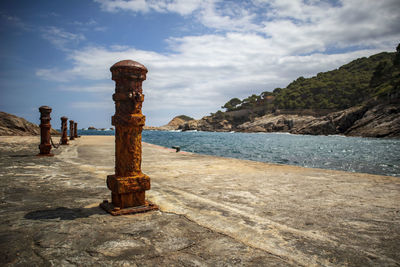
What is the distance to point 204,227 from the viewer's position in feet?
8.20

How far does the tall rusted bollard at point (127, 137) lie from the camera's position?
285 centimetres

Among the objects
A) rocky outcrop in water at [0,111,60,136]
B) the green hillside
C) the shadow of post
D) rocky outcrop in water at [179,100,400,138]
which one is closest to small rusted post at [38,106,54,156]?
the shadow of post

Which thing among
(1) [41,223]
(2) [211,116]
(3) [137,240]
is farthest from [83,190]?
(2) [211,116]

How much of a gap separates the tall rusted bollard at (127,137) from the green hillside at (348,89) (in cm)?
5706

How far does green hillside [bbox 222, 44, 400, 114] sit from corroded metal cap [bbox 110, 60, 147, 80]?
57.0 metres

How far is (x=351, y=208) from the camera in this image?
319 cm

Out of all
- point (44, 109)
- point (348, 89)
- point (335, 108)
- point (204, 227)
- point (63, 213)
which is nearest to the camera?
point (204, 227)

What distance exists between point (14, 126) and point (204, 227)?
81.9ft

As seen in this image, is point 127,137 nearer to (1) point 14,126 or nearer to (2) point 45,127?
(2) point 45,127

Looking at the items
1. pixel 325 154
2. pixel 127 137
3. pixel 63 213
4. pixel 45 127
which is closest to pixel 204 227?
pixel 127 137

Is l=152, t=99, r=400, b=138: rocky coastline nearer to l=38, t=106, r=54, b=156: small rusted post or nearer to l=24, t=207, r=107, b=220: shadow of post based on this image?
l=38, t=106, r=54, b=156: small rusted post

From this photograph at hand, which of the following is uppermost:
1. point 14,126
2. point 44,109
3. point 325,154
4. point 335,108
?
point 335,108

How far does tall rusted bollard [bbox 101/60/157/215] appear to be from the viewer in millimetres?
2848

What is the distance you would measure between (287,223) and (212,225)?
84cm
